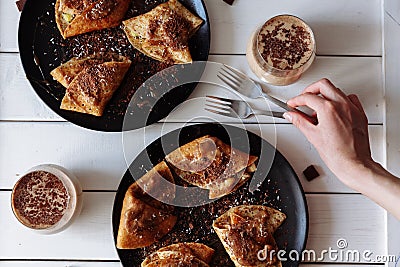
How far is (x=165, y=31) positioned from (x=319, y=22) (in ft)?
1.63

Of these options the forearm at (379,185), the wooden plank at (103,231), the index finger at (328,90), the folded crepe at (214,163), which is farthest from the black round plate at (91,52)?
the forearm at (379,185)

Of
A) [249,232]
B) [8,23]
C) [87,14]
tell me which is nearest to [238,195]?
[249,232]

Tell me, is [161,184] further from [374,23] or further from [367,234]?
[374,23]

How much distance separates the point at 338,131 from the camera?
60.8 inches

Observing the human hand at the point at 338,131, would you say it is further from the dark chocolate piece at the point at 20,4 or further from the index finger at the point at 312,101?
the dark chocolate piece at the point at 20,4

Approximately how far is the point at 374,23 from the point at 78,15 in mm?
939

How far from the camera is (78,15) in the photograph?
1.78 metres

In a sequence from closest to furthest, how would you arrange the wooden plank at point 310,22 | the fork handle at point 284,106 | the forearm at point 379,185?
the forearm at point 379,185, the fork handle at point 284,106, the wooden plank at point 310,22

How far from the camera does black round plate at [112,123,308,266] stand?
1.76 meters

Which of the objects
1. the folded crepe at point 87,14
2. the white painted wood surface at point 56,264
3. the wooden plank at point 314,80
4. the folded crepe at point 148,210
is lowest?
the white painted wood surface at point 56,264

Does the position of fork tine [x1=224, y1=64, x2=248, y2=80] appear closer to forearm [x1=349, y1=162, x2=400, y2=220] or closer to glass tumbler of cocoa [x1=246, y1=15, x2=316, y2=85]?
glass tumbler of cocoa [x1=246, y1=15, x2=316, y2=85]

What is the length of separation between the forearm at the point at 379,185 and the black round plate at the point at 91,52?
571 millimetres

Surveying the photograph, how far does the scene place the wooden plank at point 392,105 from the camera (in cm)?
182

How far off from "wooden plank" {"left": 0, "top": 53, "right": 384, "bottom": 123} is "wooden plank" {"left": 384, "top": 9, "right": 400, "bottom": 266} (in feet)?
0.09
